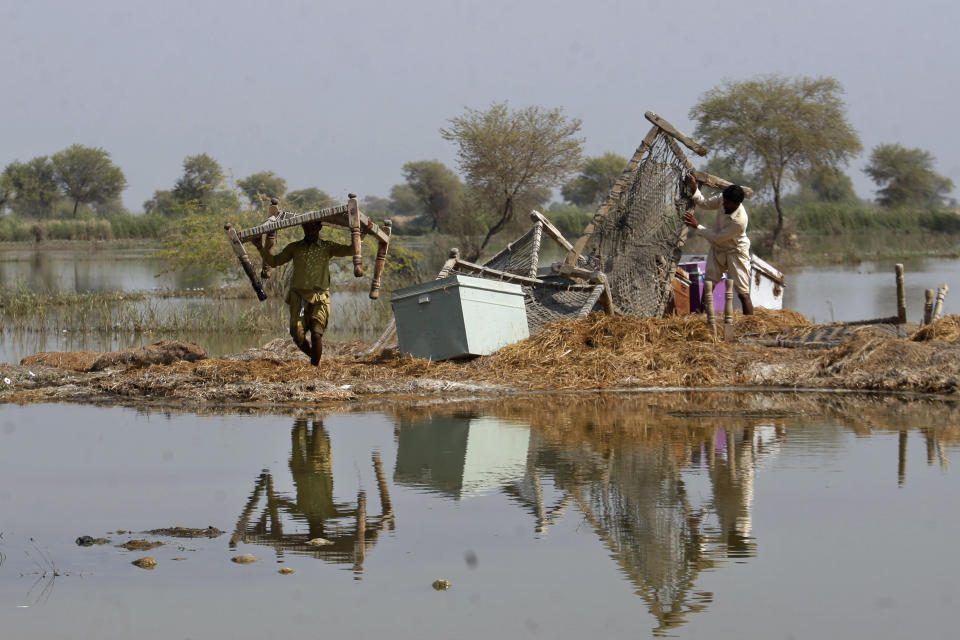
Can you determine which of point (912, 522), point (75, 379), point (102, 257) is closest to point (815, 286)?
point (75, 379)

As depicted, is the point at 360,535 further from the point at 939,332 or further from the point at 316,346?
the point at 939,332

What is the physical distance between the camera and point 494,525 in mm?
6957

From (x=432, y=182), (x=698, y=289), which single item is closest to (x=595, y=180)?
(x=432, y=182)

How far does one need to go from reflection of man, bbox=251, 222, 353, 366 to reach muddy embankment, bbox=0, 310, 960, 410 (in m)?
0.51

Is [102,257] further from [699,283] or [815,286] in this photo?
[699,283]

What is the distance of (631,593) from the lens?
5.71 metres

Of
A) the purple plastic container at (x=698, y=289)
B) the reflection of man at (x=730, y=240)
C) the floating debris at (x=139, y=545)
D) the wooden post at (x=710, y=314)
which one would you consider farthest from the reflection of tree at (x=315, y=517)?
the purple plastic container at (x=698, y=289)

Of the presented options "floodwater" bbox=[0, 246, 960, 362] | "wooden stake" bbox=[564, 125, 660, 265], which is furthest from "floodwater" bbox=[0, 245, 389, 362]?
"wooden stake" bbox=[564, 125, 660, 265]

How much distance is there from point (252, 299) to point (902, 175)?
64.4 meters

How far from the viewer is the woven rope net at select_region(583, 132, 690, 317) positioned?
644 inches

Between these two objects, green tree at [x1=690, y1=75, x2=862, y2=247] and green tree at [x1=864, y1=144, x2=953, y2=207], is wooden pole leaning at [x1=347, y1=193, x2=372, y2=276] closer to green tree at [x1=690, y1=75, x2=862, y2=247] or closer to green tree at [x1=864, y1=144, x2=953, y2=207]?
green tree at [x1=690, y1=75, x2=862, y2=247]

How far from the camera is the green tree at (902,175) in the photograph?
82.0m

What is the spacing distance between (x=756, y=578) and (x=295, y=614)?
223 centimetres

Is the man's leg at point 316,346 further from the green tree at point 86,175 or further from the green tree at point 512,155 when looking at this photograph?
the green tree at point 86,175
